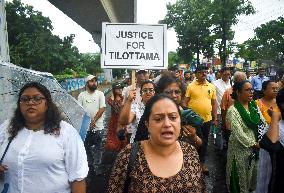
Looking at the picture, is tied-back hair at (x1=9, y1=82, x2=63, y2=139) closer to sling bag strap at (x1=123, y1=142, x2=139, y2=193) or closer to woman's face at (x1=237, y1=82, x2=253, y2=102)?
sling bag strap at (x1=123, y1=142, x2=139, y2=193)

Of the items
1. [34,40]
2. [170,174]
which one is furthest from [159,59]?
[34,40]

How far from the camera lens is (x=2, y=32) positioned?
16.2 ft

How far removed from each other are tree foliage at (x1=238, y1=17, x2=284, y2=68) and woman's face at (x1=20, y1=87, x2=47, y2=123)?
35.9 metres

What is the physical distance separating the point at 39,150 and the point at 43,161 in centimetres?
9

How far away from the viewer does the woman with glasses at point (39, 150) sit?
9.04ft

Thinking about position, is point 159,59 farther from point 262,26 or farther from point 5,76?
point 262,26

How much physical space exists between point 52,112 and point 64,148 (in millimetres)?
346

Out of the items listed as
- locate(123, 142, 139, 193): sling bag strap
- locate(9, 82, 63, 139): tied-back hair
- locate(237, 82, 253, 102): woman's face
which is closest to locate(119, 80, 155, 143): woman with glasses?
locate(237, 82, 253, 102): woman's face

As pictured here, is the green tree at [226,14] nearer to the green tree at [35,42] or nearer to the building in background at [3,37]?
the green tree at [35,42]

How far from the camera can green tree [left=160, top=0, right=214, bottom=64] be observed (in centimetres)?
4034

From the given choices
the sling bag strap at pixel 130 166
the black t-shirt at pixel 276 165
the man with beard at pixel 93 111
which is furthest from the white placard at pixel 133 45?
the sling bag strap at pixel 130 166

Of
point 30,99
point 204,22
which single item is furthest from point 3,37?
point 204,22

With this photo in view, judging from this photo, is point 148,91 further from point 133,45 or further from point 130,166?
point 130,166

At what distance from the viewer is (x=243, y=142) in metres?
4.50
